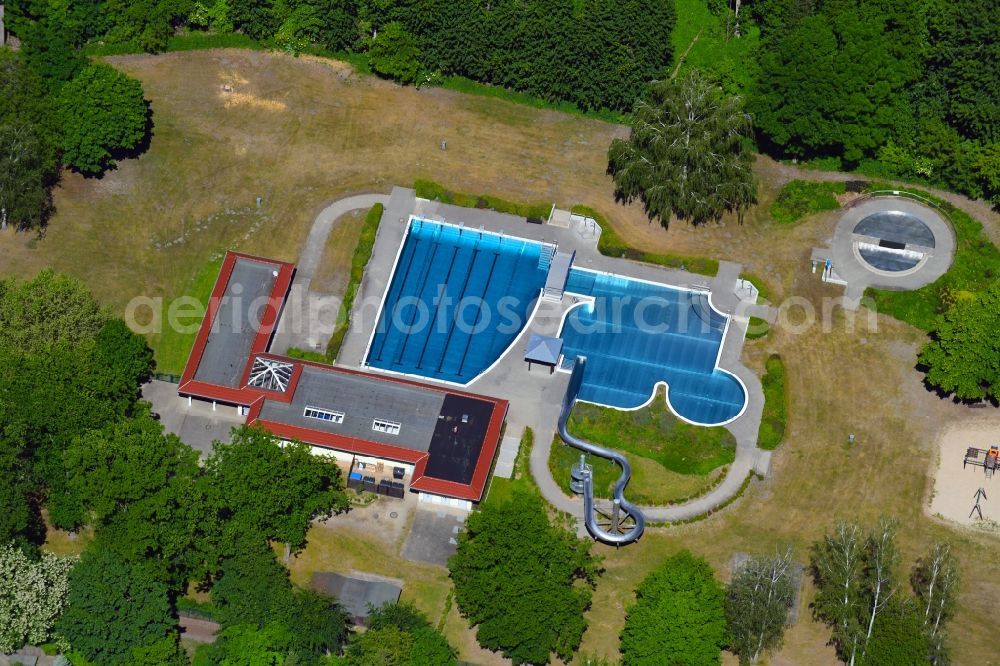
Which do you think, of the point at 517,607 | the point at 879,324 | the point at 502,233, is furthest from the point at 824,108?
the point at 517,607

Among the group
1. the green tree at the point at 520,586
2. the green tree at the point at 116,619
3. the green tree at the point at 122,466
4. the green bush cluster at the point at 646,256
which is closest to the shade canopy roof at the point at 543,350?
the green bush cluster at the point at 646,256

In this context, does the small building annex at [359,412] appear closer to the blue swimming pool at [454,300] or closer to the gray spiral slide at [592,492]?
the blue swimming pool at [454,300]

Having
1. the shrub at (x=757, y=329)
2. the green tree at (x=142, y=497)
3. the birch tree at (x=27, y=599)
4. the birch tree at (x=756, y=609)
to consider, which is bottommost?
the birch tree at (x=27, y=599)

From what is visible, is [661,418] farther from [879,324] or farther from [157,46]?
[157,46]

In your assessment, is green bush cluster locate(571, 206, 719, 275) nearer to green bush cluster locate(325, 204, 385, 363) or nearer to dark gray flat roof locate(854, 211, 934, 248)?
dark gray flat roof locate(854, 211, 934, 248)

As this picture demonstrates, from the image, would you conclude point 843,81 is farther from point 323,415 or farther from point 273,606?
point 273,606

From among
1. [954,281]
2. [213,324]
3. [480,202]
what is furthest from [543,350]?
[954,281]

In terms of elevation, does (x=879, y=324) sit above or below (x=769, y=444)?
above
